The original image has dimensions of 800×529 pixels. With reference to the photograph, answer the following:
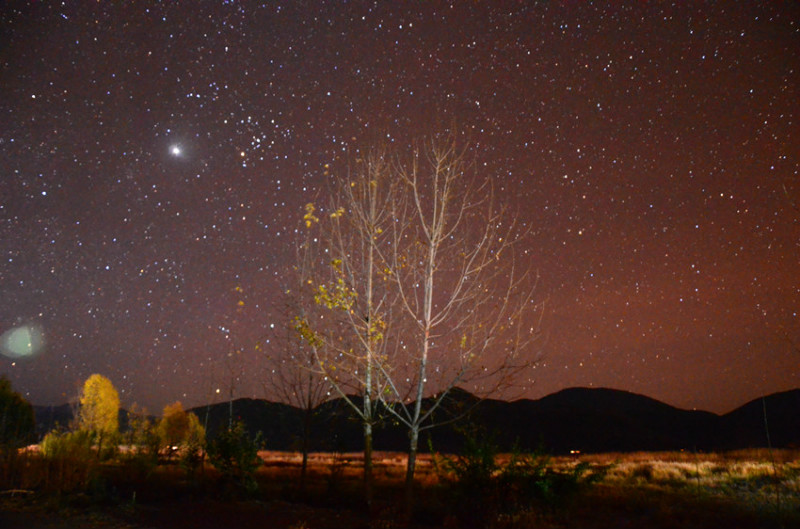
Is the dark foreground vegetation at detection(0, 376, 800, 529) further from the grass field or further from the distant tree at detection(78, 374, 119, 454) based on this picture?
the distant tree at detection(78, 374, 119, 454)

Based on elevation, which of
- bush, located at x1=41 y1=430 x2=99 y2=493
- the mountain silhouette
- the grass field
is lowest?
the mountain silhouette

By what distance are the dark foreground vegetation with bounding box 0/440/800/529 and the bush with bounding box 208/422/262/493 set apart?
3 centimetres

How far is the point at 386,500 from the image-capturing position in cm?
1522

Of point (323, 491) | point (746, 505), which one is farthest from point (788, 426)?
point (323, 491)

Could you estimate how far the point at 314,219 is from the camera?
10867 mm

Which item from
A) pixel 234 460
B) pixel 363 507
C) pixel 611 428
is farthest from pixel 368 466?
pixel 611 428

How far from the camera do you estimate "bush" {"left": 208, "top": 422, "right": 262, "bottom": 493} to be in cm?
1424

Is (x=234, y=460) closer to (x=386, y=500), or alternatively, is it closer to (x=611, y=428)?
(x=386, y=500)

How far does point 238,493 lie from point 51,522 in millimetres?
4509

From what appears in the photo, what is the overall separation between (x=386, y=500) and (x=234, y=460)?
4344 mm

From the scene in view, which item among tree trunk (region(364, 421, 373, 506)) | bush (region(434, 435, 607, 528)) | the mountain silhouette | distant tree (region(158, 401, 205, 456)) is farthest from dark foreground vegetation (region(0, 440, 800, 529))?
the mountain silhouette

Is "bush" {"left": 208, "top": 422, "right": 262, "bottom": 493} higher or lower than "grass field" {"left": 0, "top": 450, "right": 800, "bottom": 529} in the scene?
higher

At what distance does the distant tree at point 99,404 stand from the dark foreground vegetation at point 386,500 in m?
29.0

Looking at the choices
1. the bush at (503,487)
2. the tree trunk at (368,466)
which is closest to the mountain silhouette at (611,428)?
the tree trunk at (368,466)
